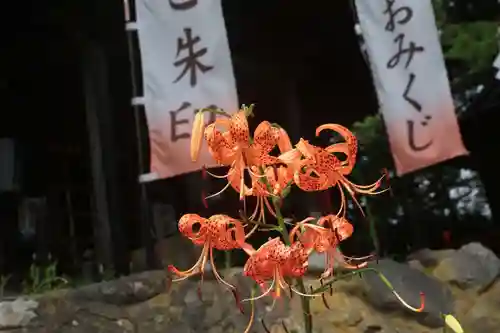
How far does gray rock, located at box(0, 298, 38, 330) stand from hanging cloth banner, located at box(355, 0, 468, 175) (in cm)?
258

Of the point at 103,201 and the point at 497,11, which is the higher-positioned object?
the point at 497,11

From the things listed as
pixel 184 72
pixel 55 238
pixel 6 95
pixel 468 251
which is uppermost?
pixel 6 95

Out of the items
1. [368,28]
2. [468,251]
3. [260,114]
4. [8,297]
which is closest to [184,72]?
[368,28]

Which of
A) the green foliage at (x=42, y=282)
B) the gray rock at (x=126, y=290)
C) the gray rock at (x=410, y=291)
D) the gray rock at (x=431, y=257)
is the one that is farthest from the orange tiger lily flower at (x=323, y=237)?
the gray rock at (x=431, y=257)

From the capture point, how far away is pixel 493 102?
827cm

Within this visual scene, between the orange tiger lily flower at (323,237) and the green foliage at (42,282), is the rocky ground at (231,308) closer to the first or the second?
the green foliage at (42,282)

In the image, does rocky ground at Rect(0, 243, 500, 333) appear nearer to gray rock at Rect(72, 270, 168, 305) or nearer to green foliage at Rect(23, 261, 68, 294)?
gray rock at Rect(72, 270, 168, 305)

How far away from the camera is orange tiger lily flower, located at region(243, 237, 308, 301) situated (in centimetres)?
156

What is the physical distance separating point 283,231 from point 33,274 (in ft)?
14.7

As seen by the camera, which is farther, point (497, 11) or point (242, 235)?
point (497, 11)

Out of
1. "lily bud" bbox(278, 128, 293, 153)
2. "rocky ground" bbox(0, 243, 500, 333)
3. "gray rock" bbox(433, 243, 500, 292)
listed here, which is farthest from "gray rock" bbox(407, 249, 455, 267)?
"lily bud" bbox(278, 128, 293, 153)

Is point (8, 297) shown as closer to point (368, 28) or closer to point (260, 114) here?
point (368, 28)

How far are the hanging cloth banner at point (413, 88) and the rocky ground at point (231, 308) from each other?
2.91 feet

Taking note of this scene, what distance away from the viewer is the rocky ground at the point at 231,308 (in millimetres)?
4902
